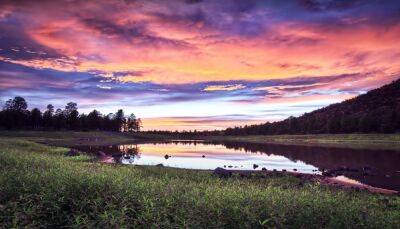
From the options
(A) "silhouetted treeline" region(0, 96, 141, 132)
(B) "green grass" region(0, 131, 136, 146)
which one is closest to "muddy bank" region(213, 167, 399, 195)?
(B) "green grass" region(0, 131, 136, 146)

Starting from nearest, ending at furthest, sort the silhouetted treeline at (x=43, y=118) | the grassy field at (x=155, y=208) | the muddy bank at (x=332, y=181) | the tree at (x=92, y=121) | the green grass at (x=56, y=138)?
the grassy field at (x=155, y=208) → the muddy bank at (x=332, y=181) → the green grass at (x=56, y=138) → the silhouetted treeline at (x=43, y=118) → the tree at (x=92, y=121)

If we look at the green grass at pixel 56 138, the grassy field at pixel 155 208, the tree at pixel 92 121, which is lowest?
the grassy field at pixel 155 208

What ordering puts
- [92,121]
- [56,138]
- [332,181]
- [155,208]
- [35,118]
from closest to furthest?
[155,208], [332,181], [56,138], [35,118], [92,121]

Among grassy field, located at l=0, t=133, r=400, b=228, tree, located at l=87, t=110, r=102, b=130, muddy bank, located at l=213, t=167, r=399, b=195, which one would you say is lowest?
muddy bank, located at l=213, t=167, r=399, b=195

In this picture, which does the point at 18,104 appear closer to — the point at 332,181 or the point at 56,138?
the point at 56,138

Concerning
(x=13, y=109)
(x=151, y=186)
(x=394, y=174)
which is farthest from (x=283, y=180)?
(x=13, y=109)

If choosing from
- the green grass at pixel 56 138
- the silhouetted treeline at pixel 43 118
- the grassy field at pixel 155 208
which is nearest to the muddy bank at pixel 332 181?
the grassy field at pixel 155 208

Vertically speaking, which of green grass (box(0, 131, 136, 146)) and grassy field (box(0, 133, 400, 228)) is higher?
green grass (box(0, 131, 136, 146))

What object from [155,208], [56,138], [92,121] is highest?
[92,121]

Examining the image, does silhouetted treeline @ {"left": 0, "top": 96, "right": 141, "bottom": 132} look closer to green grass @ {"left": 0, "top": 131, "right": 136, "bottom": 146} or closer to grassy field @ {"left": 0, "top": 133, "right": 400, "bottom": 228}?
green grass @ {"left": 0, "top": 131, "right": 136, "bottom": 146}

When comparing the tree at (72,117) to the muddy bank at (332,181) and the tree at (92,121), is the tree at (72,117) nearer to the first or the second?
the tree at (92,121)

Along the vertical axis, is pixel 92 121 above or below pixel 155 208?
above

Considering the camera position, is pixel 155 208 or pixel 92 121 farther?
pixel 92 121

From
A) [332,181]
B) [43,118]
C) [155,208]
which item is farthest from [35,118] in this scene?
[155,208]
